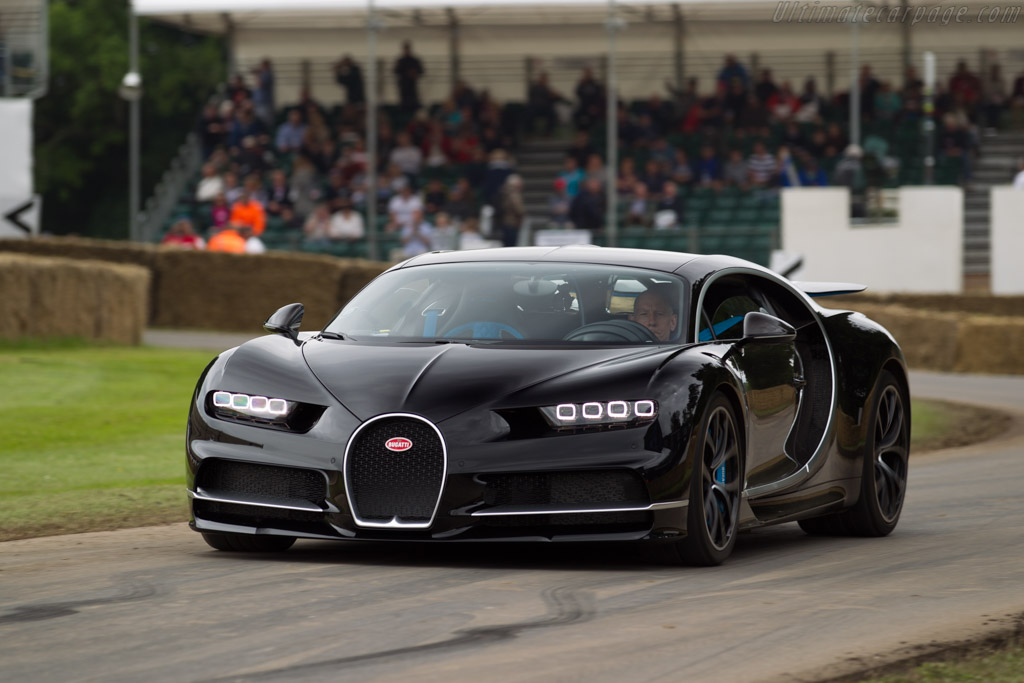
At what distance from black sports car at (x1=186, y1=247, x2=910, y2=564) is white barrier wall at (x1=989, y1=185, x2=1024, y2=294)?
2321 cm

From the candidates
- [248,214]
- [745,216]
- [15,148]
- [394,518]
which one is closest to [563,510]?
[394,518]

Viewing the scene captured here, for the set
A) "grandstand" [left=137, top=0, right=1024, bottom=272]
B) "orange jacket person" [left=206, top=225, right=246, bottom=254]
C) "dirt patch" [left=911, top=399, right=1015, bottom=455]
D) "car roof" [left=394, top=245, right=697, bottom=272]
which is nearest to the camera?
"car roof" [left=394, top=245, right=697, bottom=272]

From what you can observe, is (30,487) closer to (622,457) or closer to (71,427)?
(71,427)

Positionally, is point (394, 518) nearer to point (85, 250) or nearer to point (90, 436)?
point (90, 436)

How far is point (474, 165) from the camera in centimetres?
3394

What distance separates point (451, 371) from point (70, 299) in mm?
16255

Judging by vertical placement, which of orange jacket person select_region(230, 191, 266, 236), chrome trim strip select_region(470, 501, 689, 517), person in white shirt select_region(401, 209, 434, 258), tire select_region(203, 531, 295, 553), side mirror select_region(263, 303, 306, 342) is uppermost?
orange jacket person select_region(230, 191, 266, 236)

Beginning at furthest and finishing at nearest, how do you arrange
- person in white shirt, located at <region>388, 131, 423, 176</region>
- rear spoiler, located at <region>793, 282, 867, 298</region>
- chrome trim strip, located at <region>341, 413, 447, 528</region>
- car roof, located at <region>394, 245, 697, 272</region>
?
1. person in white shirt, located at <region>388, 131, 423, 176</region>
2. rear spoiler, located at <region>793, 282, 867, 298</region>
3. car roof, located at <region>394, 245, 697, 272</region>
4. chrome trim strip, located at <region>341, 413, 447, 528</region>

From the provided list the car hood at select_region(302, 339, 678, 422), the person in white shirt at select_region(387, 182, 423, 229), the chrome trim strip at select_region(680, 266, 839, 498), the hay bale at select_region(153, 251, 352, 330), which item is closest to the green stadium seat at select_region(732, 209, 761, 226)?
the person in white shirt at select_region(387, 182, 423, 229)

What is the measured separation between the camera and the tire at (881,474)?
8703mm

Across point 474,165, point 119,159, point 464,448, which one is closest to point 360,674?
point 464,448

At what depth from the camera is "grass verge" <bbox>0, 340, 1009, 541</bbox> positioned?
370 inches

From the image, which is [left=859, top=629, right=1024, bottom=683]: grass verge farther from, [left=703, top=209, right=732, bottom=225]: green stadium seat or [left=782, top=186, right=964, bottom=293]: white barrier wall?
[left=703, top=209, right=732, bottom=225]: green stadium seat

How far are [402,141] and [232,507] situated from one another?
29.5m
